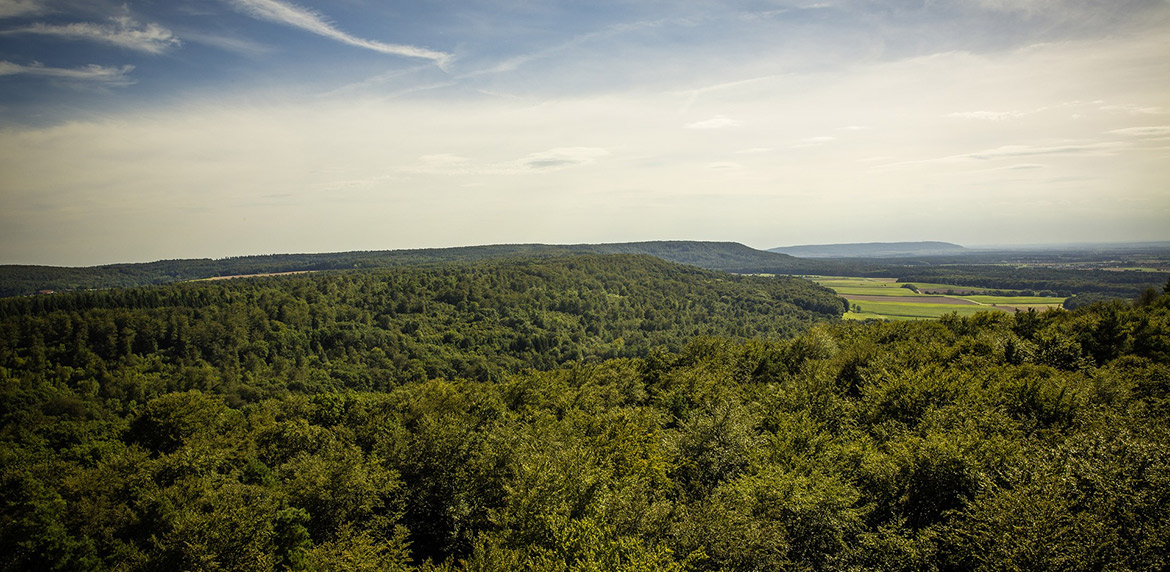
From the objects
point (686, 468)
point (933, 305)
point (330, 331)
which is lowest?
point (330, 331)

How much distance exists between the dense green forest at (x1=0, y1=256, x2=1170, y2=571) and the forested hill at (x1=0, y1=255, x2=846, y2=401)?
34.2m

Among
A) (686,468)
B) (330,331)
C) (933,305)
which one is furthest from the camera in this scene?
(933,305)

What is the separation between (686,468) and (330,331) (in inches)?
5211

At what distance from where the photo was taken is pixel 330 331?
455 ft

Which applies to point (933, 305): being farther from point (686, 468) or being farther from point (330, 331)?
point (330, 331)

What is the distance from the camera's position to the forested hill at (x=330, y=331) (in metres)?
107

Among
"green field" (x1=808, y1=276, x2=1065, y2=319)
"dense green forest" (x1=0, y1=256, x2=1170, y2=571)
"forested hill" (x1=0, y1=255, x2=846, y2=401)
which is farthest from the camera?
"green field" (x1=808, y1=276, x2=1065, y2=319)

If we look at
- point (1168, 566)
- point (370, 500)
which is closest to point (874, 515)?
point (1168, 566)

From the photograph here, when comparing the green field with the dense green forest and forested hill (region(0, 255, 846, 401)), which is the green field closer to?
forested hill (region(0, 255, 846, 401))

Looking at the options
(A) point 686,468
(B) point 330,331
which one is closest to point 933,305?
(A) point 686,468

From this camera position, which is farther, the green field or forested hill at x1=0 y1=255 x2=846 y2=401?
the green field

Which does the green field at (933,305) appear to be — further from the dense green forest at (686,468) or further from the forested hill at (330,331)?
the dense green forest at (686,468)

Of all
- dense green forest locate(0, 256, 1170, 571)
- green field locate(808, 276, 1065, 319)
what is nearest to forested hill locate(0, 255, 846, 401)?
green field locate(808, 276, 1065, 319)

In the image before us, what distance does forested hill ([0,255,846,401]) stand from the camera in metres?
107
